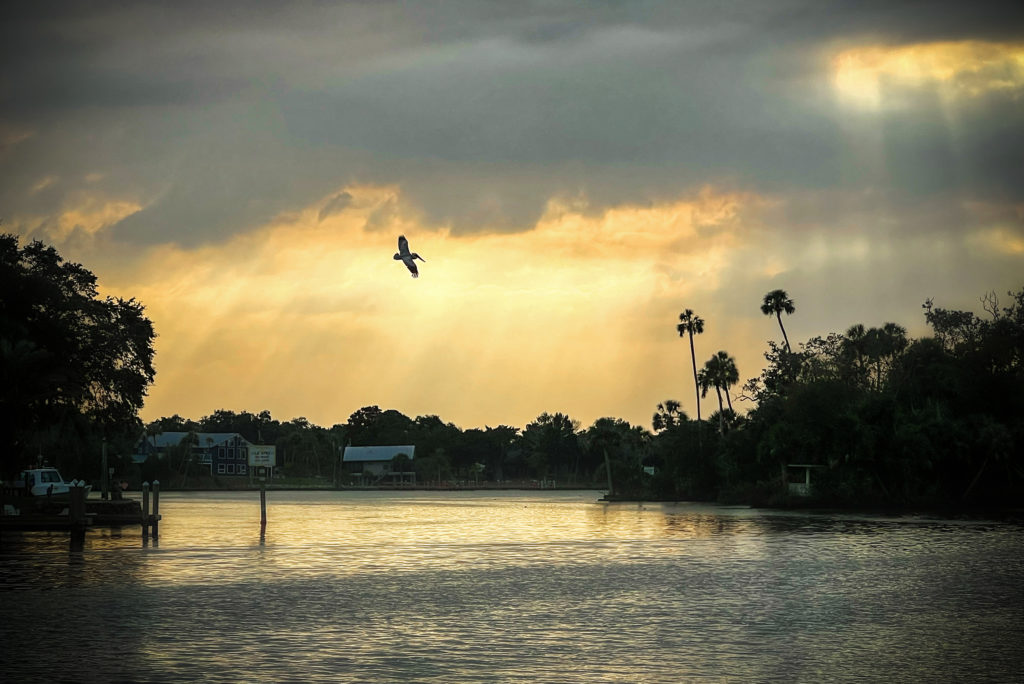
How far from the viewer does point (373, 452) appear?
615 feet

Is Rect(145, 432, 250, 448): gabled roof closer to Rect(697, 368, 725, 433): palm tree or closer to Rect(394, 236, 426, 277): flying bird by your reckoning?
Rect(697, 368, 725, 433): palm tree

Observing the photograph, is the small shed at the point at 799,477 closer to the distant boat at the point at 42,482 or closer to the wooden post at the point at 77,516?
the distant boat at the point at 42,482

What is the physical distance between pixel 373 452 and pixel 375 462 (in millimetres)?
2297

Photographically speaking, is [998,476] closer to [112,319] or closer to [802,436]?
[802,436]

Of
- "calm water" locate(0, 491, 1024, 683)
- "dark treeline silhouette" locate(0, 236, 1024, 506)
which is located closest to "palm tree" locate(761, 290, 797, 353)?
"dark treeline silhouette" locate(0, 236, 1024, 506)

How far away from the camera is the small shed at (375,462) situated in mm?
182375

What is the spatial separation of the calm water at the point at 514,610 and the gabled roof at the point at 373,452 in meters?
137

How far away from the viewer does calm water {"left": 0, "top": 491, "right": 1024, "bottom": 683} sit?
17.0m

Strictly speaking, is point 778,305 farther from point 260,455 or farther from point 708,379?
point 260,455

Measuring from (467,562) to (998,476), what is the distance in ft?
191

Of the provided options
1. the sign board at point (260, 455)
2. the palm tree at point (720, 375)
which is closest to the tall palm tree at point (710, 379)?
the palm tree at point (720, 375)

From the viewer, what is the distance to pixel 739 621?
21906 millimetres

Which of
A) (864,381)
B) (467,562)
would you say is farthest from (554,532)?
(864,381)

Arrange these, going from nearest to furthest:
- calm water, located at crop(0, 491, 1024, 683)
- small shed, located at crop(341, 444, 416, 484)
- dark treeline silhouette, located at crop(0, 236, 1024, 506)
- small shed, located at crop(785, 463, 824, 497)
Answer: calm water, located at crop(0, 491, 1024, 683), dark treeline silhouette, located at crop(0, 236, 1024, 506), small shed, located at crop(785, 463, 824, 497), small shed, located at crop(341, 444, 416, 484)
